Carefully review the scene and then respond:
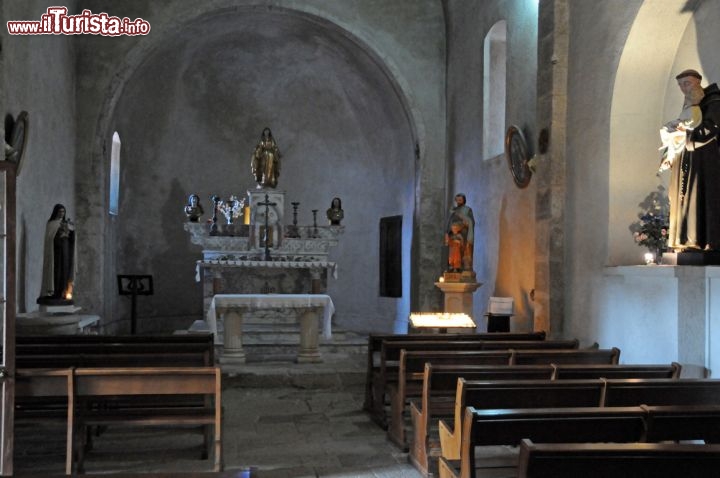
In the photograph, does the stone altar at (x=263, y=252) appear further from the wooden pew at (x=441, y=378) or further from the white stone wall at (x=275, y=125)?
the wooden pew at (x=441, y=378)

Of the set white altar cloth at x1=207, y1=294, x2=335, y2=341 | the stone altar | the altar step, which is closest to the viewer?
white altar cloth at x1=207, y1=294, x2=335, y2=341

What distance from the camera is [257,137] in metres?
16.6

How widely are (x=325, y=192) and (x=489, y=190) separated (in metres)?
5.64

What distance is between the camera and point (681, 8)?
686cm

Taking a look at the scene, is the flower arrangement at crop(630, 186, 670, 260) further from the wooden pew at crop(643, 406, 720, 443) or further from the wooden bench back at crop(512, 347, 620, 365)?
the wooden pew at crop(643, 406, 720, 443)

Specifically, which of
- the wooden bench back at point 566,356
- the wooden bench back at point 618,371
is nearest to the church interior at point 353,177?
the wooden bench back at point 566,356

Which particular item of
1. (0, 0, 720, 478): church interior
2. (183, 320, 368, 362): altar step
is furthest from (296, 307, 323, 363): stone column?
(183, 320, 368, 362): altar step

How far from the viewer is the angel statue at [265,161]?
13.9 m

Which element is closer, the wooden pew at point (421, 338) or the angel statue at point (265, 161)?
the wooden pew at point (421, 338)

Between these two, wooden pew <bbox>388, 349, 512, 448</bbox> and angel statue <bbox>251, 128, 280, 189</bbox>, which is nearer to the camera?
wooden pew <bbox>388, 349, 512, 448</bbox>

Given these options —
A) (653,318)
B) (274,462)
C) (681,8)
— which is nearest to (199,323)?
(274,462)

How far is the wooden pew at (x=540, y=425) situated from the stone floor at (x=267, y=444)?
1.87 m

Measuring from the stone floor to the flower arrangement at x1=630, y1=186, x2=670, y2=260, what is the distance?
115 inches

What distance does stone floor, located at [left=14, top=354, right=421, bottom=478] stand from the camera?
5555 millimetres
